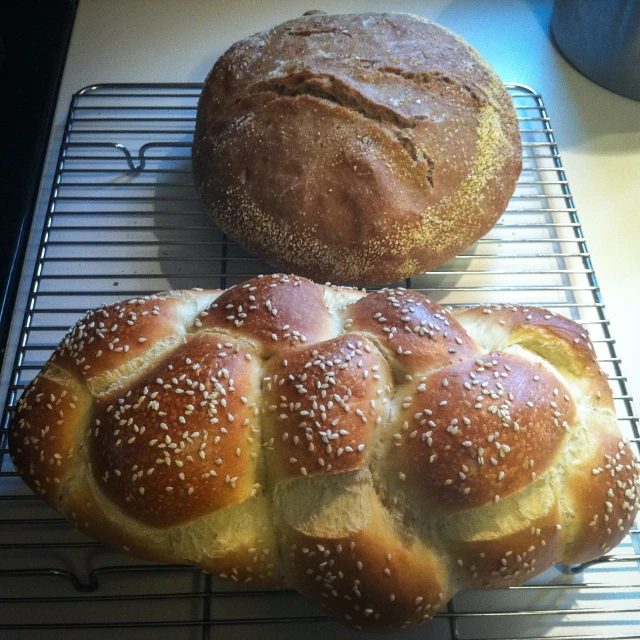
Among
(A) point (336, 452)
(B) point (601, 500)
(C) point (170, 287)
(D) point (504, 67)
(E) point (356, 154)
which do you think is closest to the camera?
(A) point (336, 452)

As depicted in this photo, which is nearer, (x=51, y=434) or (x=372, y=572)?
(x=372, y=572)

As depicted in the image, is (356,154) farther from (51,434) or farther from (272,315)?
(51,434)

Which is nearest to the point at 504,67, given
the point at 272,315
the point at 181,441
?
the point at 272,315

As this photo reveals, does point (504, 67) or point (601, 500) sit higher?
point (504, 67)

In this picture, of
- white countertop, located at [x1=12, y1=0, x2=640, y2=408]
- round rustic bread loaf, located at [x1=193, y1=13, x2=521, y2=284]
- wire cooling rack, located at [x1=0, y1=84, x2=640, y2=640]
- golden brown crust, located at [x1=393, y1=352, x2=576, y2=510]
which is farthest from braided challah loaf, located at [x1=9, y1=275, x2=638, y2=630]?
white countertop, located at [x1=12, y1=0, x2=640, y2=408]

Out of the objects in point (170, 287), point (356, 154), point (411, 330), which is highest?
point (356, 154)

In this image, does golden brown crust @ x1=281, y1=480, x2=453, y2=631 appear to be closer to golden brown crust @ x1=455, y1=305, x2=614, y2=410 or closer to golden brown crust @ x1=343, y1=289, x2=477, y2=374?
golden brown crust @ x1=343, y1=289, x2=477, y2=374
